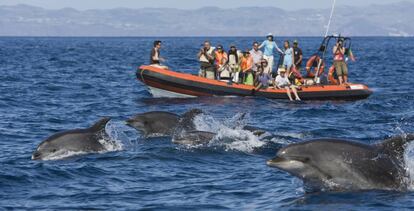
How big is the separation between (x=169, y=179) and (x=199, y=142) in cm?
312

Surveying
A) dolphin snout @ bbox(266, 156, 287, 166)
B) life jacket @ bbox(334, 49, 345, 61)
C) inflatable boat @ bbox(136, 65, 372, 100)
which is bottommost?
inflatable boat @ bbox(136, 65, 372, 100)

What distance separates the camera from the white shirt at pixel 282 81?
30.2 metres

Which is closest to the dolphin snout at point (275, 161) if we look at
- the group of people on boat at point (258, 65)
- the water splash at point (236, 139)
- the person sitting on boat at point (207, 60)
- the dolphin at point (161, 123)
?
the water splash at point (236, 139)

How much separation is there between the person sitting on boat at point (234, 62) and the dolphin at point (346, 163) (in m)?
18.5

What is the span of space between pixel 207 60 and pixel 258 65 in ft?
7.14

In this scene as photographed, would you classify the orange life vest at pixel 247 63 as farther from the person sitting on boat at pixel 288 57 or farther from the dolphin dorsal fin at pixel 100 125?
the dolphin dorsal fin at pixel 100 125

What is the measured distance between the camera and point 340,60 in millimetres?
30656

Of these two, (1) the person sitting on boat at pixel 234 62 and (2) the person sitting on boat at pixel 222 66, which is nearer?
(1) the person sitting on boat at pixel 234 62

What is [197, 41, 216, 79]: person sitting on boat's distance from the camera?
101 feet

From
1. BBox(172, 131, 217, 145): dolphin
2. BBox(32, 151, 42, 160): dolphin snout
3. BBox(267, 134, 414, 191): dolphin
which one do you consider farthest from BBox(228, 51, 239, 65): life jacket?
BBox(267, 134, 414, 191): dolphin

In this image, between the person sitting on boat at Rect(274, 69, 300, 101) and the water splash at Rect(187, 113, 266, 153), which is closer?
the water splash at Rect(187, 113, 266, 153)

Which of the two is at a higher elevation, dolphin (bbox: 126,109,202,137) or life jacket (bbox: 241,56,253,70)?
life jacket (bbox: 241,56,253,70)

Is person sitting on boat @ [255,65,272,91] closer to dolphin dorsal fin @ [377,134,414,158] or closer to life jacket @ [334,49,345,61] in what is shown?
life jacket @ [334,49,345,61]

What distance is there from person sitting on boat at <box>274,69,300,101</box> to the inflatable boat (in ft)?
0.59
